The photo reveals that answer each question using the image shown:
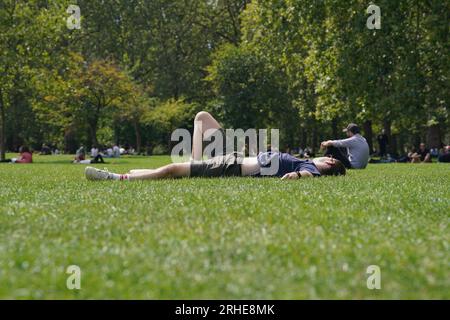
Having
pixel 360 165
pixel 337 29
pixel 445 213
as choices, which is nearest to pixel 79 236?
pixel 445 213

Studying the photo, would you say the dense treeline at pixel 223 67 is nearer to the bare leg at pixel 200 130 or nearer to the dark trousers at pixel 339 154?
the dark trousers at pixel 339 154

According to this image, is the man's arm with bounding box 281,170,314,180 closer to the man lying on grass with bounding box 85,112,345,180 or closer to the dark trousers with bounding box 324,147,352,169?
the man lying on grass with bounding box 85,112,345,180

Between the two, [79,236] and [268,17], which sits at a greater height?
[268,17]

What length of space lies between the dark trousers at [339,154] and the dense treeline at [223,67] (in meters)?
5.76

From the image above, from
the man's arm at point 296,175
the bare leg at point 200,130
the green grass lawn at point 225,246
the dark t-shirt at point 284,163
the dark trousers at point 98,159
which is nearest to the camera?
the green grass lawn at point 225,246

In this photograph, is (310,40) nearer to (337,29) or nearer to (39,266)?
(337,29)

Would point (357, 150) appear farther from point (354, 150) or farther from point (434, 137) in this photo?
point (434, 137)

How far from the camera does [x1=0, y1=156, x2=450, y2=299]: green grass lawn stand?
3398mm

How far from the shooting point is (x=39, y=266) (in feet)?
12.6

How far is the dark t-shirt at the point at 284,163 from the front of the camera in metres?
11.3

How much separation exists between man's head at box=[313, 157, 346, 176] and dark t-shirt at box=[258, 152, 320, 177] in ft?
1.87

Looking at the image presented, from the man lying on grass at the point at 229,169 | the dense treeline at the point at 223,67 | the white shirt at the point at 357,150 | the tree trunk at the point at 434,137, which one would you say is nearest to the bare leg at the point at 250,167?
the man lying on grass at the point at 229,169

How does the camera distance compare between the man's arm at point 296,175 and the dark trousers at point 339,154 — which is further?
the dark trousers at point 339,154
